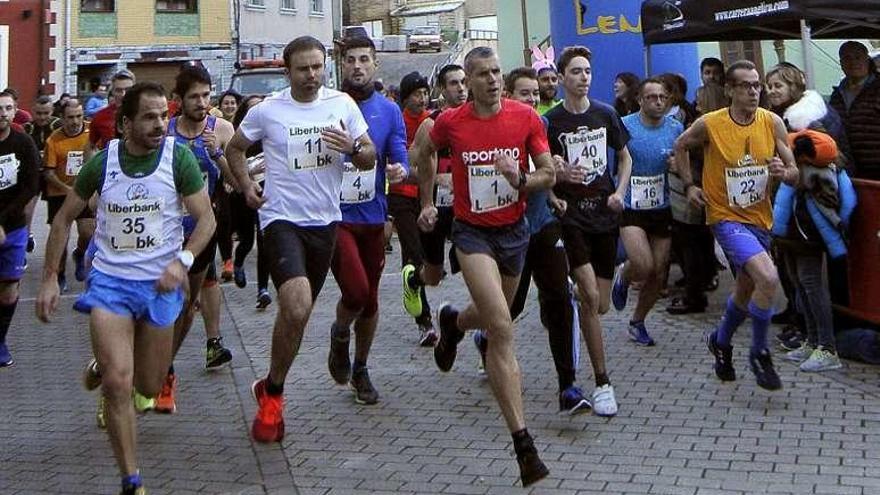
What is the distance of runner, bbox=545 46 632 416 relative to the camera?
656cm

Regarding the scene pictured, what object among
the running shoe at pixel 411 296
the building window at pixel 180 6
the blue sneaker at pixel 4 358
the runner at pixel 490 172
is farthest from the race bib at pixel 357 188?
the building window at pixel 180 6

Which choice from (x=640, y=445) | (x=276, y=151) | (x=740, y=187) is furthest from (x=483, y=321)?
(x=740, y=187)

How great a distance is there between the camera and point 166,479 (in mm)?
5547

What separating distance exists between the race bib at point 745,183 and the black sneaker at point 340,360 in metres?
2.32

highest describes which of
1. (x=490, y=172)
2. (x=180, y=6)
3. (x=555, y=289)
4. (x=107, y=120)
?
(x=180, y=6)

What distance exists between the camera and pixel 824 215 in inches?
284

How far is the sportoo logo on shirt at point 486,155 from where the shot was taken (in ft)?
18.8

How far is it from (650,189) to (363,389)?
254 cm

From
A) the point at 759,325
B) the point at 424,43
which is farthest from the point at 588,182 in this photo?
the point at 424,43

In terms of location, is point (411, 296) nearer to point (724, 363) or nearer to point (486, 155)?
point (724, 363)

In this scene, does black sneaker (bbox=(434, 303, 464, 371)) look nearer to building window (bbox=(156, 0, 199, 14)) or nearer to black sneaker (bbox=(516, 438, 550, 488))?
black sneaker (bbox=(516, 438, 550, 488))

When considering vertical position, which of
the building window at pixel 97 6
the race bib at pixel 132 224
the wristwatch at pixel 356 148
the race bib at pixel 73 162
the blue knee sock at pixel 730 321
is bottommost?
the blue knee sock at pixel 730 321

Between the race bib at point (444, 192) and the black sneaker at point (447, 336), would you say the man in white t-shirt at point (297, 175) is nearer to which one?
the black sneaker at point (447, 336)

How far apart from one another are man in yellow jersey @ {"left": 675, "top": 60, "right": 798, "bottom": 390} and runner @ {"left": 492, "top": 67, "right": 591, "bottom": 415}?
101cm
